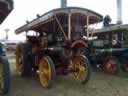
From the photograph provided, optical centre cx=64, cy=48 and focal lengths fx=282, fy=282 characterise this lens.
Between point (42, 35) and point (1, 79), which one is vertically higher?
point (42, 35)

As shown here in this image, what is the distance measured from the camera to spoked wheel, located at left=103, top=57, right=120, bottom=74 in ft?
35.5

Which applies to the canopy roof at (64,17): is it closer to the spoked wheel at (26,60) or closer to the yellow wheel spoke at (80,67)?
the spoked wheel at (26,60)

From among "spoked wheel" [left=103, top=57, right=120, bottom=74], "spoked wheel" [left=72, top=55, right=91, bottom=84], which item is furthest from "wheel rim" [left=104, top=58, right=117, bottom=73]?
"spoked wheel" [left=72, top=55, right=91, bottom=84]

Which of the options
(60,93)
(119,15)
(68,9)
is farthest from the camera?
(119,15)

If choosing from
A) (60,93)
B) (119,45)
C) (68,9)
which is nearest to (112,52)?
(119,45)

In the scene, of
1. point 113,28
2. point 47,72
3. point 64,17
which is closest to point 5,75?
point 47,72

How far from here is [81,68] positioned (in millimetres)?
8211

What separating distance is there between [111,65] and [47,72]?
3938mm

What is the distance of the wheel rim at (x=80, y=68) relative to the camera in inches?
319

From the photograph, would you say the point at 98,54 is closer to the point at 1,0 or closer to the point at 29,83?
the point at 29,83

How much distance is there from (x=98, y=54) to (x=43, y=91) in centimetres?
493

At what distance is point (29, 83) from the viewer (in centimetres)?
859

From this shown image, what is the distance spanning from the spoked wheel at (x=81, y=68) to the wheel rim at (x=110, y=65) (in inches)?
113

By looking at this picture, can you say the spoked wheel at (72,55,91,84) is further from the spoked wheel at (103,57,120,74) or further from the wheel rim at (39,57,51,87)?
the spoked wheel at (103,57,120,74)
